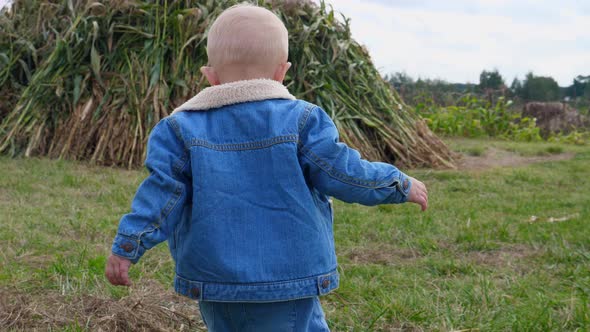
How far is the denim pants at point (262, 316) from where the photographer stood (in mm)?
1883

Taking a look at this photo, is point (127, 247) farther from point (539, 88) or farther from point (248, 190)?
point (539, 88)

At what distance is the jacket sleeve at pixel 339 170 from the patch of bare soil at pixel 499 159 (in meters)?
5.80

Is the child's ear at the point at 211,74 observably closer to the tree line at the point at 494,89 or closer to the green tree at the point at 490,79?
the tree line at the point at 494,89

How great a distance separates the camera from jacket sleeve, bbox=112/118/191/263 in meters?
1.78

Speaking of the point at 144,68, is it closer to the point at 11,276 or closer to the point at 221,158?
the point at 11,276

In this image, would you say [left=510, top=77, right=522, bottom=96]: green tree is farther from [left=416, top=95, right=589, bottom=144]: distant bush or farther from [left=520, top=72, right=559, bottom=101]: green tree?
[left=416, top=95, right=589, bottom=144]: distant bush

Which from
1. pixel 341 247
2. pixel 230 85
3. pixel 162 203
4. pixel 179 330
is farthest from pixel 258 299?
pixel 341 247

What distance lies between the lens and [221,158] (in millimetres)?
1827

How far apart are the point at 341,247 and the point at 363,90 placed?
3.88 metres

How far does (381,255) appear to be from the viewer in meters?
3.83

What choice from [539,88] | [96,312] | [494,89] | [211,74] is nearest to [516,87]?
[539,88]

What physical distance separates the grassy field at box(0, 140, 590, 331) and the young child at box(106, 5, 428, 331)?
0.88 metres

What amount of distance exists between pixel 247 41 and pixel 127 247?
0.61 meters

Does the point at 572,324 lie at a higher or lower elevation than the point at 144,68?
lower
